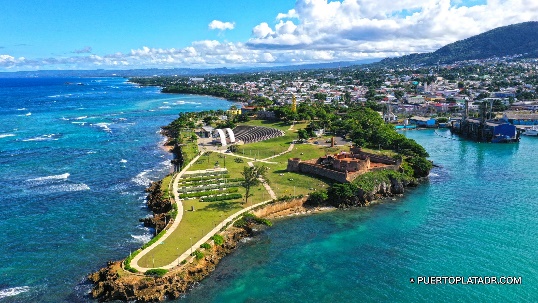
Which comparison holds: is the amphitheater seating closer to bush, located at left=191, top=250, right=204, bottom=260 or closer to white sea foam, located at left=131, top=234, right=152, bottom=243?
white sea foam, located at left=131, top=234, right=152, bottom=243

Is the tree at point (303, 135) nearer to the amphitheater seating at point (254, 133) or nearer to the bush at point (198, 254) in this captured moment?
the amphitheater seating at point (254, 133)

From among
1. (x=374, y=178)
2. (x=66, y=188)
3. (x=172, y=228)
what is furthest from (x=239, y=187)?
(x=66, y=188)

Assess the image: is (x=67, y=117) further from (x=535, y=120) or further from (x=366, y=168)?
(x=535, y=120)

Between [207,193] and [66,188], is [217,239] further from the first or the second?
[66,188]

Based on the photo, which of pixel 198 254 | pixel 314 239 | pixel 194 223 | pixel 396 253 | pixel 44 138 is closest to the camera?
pixel 198 254

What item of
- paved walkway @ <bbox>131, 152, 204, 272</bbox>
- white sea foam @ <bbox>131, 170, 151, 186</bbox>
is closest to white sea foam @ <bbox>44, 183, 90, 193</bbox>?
white sea foam @ <bbox>131, 170, 151, 186</bbox>

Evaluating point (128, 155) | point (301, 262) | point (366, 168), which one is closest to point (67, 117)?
point (128, 155)
